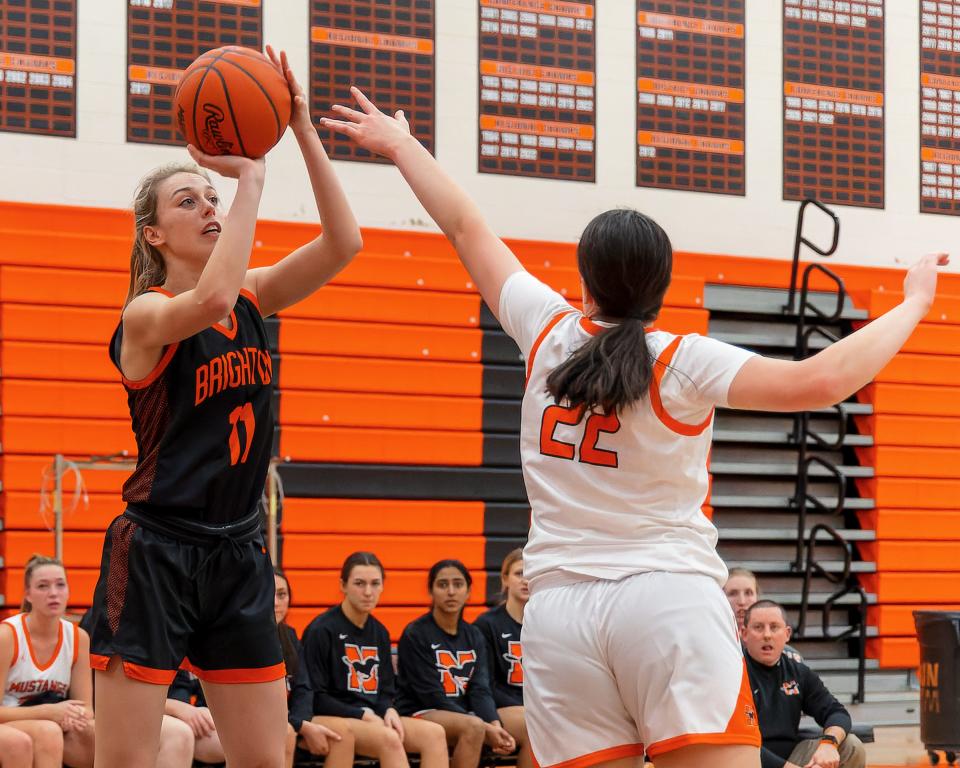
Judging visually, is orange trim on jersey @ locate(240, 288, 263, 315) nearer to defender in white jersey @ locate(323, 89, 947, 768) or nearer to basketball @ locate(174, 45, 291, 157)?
basketball @ locate(174, 45, 291, 157)

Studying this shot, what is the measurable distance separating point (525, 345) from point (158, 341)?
0.83m

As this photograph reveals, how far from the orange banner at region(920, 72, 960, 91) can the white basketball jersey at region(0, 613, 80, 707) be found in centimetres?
782

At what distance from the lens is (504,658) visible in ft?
22.5

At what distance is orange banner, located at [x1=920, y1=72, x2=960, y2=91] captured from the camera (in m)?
10.2

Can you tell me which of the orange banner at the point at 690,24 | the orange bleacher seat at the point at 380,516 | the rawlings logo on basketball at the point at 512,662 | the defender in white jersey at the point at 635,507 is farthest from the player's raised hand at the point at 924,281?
the orange banner at the point at 690,24

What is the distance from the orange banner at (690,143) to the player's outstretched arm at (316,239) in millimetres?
6449

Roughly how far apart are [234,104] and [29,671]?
3631 mm

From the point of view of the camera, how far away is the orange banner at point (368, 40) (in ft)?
27.6

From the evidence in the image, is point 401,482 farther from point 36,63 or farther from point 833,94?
point 833,94

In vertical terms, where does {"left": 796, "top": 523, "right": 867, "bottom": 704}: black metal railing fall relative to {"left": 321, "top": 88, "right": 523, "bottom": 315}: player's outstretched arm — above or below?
below

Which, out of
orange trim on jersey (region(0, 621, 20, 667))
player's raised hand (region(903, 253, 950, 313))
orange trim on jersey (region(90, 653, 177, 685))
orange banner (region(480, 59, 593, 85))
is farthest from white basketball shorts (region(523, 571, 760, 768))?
orange banner (region(480, 59, 593, 85))

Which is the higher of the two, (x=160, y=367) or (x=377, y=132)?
(x=377, y=132)

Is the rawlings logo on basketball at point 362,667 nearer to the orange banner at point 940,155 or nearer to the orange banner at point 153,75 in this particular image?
the orange banner at point 153,75

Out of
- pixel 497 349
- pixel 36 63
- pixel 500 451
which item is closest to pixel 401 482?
pixel 500 451
